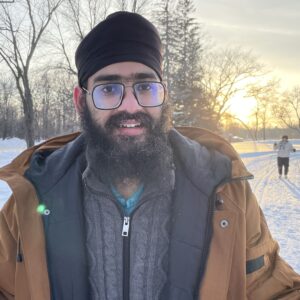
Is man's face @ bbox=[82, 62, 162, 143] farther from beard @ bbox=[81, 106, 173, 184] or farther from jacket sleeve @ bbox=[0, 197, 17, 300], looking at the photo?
jacket sleeve @ bbox=[0, 197, 17, 300]

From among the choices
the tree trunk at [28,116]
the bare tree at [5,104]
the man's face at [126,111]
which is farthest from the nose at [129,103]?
the bare tree at [5,104]

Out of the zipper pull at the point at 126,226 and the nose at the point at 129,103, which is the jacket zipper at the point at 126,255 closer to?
the zipper pull at the point at 126,226

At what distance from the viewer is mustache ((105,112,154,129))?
1858 mm

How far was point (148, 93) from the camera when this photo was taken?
6.31 ft

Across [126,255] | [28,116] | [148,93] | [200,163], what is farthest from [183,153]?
[28,116]

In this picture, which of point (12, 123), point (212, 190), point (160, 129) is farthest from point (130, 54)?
point (12, 123)

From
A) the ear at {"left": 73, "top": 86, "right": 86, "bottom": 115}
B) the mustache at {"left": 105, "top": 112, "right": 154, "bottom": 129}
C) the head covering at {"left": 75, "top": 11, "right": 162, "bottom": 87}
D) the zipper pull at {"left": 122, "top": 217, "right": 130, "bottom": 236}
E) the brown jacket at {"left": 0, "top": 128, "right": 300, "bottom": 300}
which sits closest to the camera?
the brown jacket at {"left": 0, "top": 128, "right": 300, "bottom": 300}

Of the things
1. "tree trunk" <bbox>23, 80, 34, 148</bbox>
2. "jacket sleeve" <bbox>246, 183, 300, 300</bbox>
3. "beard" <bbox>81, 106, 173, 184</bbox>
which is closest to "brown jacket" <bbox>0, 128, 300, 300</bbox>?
"jacket sleeve" <bbox>246, 183, 300, 300</bbox>

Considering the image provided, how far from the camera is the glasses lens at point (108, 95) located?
1887 mm

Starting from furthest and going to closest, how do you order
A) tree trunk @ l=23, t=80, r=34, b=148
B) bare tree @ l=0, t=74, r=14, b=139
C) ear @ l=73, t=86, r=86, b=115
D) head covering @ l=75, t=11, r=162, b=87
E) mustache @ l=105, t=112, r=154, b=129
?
bare tree @ l=0, t=74, r=14, b=139, tree trunk @ l=23, t=80, r=34, b=148, ear @ l=73, t=86, r=86, b=115, head covering @ l=75, t=11, r=162, b=87, mustache @ l=105, t=112, r=154, b=129

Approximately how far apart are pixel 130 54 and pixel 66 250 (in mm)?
1054

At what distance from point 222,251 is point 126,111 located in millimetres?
818

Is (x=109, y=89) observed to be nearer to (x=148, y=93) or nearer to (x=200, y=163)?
(x=148, y=93)

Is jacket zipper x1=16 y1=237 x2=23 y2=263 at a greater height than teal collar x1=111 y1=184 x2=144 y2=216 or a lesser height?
lesser
